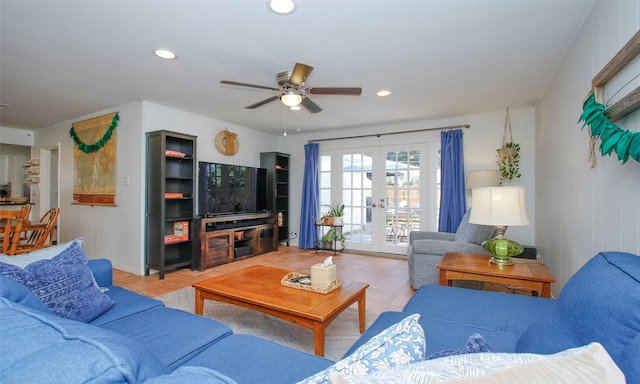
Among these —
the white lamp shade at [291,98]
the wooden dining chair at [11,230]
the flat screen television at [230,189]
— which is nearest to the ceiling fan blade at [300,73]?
the white lamp shade at [291,98]

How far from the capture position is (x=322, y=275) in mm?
2166

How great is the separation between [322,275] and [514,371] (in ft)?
5.88

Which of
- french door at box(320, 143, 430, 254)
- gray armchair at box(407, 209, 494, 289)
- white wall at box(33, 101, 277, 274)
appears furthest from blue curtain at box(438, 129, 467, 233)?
white wall at box(33, 101, 277, 274)

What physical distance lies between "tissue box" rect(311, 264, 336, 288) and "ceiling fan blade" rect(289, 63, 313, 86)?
5.01 ft

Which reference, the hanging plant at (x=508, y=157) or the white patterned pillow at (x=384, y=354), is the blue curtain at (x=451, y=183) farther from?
the white patterned pillow at (x=384, y=354)

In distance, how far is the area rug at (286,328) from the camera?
6.98 ft

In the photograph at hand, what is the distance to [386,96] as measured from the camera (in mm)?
3730

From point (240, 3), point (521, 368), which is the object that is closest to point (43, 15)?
point (240, 3)

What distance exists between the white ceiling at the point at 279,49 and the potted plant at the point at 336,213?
7.00 feet

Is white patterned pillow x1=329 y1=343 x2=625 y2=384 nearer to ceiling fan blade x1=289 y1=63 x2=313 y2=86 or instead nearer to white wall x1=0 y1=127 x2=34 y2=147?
ceiling fan blade x1=289 y1=63 x2=313 y2=86

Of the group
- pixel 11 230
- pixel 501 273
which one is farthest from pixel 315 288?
pixel 11 230

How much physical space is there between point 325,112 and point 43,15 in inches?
123

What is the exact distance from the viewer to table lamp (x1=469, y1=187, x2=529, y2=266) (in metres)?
2.14

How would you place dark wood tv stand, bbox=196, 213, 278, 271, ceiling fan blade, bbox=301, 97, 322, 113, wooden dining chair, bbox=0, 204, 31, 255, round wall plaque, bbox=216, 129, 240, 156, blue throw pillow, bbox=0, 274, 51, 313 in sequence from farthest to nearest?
1. round wall plaque, bbox=216, 129, 240, 156
2. dark wood tv stand, bbox=196, 213, 278, 271
3. wooden dining chair, bbox=0, 204, 31, 255
4. ceiling fan blade, bbox=301, 97, 322, 113
5. blue throw pillow, bbox=0, 274, 51, 313
